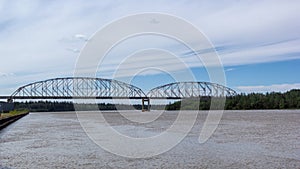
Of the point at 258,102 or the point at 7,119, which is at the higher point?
the point at 258,102

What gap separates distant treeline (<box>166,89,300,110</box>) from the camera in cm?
11756

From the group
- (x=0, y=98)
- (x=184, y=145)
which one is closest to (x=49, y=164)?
(x=184, y=145)

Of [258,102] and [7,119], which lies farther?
[258,102]

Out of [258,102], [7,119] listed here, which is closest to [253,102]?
[258,102]

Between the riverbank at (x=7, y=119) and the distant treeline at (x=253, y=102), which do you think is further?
the distant treeline at (x=253, y=102)

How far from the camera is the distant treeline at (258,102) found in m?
118

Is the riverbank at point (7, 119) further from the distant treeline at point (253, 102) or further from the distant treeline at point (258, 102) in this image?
the distant treeline at point (258, 102)

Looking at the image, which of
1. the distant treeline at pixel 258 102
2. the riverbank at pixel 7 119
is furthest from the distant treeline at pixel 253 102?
the riverbank at pixel 7 119

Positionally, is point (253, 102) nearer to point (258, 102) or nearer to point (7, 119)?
point (258, 102)

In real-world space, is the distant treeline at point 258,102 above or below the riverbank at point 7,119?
above

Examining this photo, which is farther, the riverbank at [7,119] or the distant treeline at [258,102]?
the distant treeline at [258,102]

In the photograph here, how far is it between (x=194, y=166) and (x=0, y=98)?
106 metres

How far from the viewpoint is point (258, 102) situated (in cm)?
12538

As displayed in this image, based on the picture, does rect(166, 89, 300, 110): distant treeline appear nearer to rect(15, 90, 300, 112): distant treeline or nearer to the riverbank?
rect(15, 90, 300, 112): distant treeline
